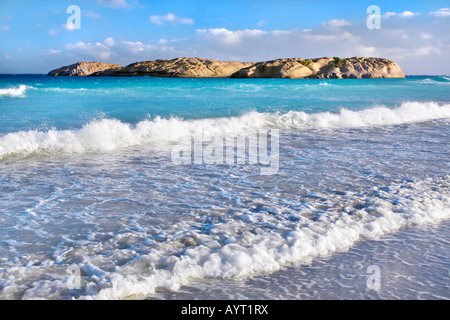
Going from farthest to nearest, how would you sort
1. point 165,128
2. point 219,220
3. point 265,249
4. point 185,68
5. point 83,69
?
point 83,69
point 185,68
point 165,128
point 219,220
point 265,249

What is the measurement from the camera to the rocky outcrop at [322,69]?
99.5 metres

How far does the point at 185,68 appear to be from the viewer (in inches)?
4628

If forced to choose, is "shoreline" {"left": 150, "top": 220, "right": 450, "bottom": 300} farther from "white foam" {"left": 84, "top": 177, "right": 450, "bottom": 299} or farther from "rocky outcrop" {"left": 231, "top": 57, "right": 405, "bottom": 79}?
"rocky outcrop" {"left": 231, "top": 57, "right": 405, "bottom": 79}

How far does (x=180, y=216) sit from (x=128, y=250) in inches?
46.0

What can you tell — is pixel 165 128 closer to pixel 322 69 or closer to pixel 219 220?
pixel 219 220

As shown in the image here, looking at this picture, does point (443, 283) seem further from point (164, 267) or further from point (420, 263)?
point (164, 267)

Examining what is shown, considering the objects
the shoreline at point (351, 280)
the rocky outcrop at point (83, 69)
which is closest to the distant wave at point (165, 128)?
the shoreline at point (351, 280)

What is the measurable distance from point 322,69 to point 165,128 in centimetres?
10021

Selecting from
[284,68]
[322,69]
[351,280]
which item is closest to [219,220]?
[351,280]

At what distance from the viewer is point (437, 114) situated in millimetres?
19109

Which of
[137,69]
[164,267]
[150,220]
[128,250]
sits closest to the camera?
[164,267]

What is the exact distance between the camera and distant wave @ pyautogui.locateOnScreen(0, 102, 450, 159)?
980 cm

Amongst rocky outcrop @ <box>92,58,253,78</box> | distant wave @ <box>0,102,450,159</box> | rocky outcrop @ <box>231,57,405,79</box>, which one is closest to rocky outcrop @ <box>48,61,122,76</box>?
rocky outcrop @ <box>92,58,253,78</box>

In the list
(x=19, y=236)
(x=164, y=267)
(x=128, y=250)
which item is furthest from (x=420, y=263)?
(x=19, y=236)
